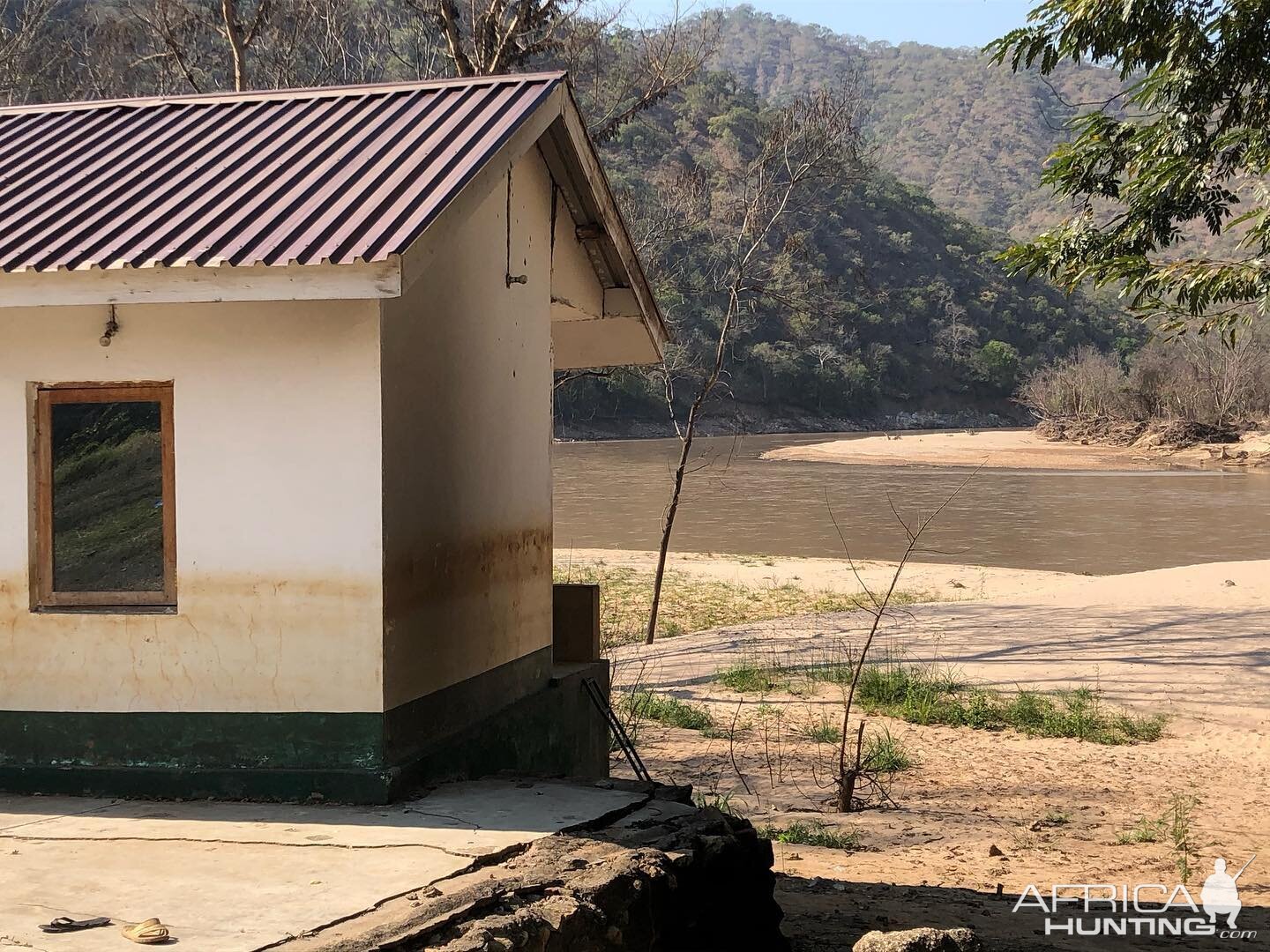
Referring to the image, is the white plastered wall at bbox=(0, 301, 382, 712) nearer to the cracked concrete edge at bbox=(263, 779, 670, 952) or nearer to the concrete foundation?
the concrete foundation

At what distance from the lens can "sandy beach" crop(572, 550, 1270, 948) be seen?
7504mm

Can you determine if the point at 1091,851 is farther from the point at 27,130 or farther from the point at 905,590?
the point at 905,590

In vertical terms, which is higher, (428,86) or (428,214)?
(428,86)

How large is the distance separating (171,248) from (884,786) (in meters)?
6.36

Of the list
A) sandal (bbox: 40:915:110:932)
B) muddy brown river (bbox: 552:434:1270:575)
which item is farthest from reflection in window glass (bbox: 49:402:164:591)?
muddy brown river (bbox: 552:434:1270:575)

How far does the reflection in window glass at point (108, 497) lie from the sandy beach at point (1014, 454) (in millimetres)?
46845

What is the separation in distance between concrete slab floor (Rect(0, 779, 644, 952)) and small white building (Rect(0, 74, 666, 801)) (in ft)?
1.06

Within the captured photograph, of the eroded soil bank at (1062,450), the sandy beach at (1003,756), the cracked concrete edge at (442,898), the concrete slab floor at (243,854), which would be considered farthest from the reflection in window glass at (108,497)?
the eroded soil bank at (1062,450)

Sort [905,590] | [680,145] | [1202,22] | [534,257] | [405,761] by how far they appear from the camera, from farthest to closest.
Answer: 1. [680,145]
2. [905,590]
3. [1202,22]
4. [534,257]
5. [405,761]

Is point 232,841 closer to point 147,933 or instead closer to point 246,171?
point 147,933

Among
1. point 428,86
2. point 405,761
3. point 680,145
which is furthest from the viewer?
point 680,145

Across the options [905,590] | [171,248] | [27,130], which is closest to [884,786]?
[171,248]

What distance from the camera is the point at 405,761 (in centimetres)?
608

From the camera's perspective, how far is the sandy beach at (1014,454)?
5281cm
